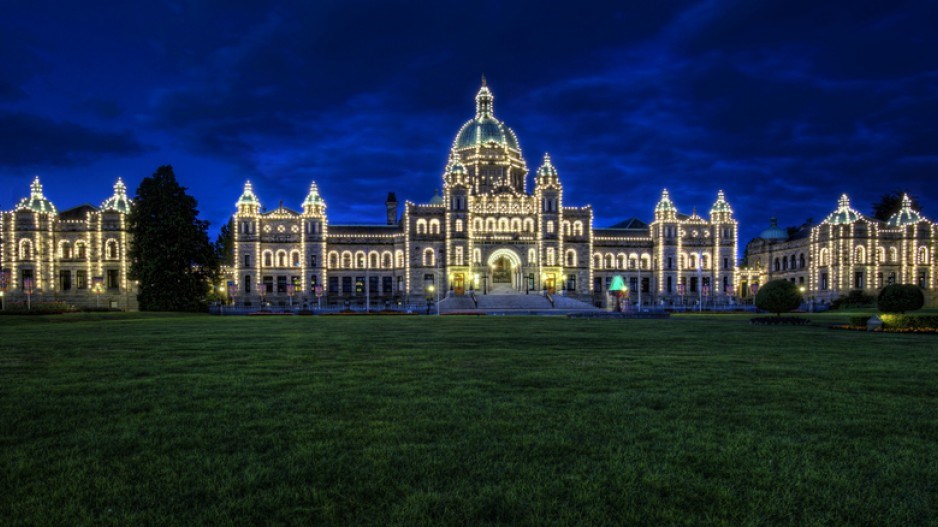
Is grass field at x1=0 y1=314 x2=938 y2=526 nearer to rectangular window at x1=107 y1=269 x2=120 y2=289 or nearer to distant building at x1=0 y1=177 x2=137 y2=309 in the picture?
rectangular window at x1=107 y1=269 x2=120 y2=289

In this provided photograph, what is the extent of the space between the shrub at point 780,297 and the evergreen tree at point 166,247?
50559 mm

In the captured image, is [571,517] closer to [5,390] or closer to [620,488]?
[620,488]

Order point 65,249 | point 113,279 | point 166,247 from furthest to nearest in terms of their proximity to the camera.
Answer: point 65,249, point 113,279, point 166,247

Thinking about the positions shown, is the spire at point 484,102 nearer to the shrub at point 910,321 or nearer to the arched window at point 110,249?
the arched window at point 110,249

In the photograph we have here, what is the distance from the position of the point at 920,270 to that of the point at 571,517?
9519 centimetres

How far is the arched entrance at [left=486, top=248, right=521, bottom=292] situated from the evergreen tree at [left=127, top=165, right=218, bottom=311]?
36308mm

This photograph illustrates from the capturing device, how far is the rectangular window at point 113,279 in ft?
220

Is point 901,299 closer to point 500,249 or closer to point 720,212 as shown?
point 500,249

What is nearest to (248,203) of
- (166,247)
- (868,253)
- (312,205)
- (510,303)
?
(312,205)

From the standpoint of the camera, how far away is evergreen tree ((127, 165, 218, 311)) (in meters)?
53.2

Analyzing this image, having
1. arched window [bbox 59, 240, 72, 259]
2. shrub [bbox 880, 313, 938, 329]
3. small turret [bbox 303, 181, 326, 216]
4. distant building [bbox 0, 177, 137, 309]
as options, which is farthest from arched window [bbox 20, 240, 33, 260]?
shrub [bbox 880, 313, 938, 329]

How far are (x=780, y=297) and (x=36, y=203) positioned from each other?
81986 mm

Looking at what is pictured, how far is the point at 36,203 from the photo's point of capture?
68.3 m

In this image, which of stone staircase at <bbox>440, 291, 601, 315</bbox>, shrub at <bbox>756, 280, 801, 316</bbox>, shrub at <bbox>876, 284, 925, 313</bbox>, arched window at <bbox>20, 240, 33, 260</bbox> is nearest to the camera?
shrub at <bbox>876, 284, 925, 313</bbox>
